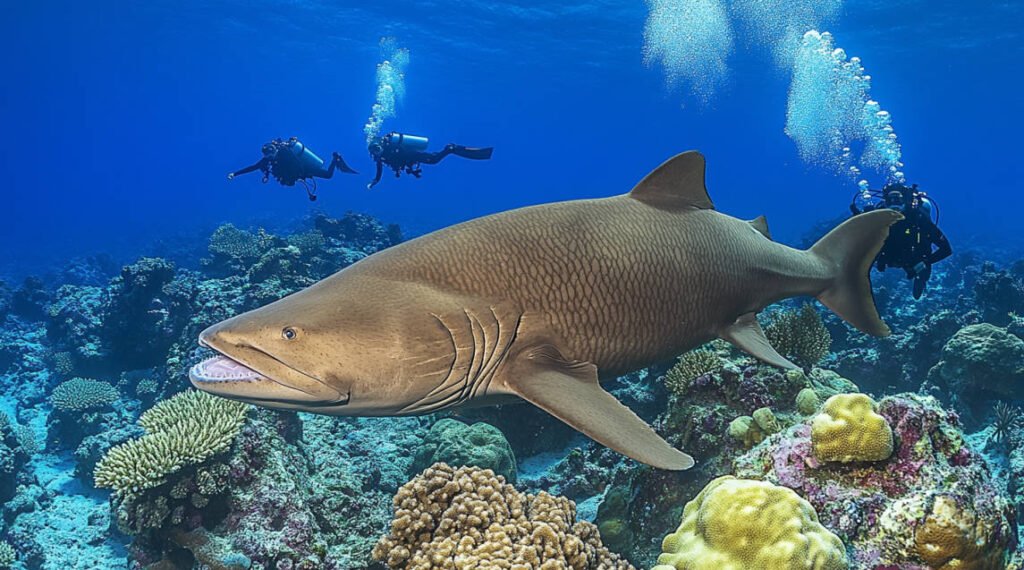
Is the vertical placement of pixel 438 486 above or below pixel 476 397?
below

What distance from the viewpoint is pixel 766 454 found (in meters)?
3.75

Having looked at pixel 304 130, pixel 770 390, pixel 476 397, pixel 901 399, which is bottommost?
pixel 476 397

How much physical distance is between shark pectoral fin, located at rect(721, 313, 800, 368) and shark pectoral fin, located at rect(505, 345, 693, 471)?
5.02 ft

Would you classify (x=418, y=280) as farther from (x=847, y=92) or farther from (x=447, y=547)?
(x=847, y=92)

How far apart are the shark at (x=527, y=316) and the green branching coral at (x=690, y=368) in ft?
4.35

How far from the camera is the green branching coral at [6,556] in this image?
690 centimetres

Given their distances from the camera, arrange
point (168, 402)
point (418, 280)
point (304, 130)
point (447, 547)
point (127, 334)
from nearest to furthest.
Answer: point (418, 280)
point (447, 547)
point (168, 402)
point (127, 334)
point (304, 130)

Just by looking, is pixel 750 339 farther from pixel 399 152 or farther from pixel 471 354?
pixel 399 152

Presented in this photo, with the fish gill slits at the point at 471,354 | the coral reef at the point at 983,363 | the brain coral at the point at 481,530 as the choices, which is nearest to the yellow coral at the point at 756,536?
the brain coral at the point at 481,530

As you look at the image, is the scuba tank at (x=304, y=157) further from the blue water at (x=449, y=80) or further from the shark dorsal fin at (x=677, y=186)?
the blue water at (x=449, y=80)

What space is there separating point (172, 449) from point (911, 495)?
5.67 metres

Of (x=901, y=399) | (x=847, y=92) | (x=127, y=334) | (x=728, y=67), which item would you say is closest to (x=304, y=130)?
(x=728, y=67)

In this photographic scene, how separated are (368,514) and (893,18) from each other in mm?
52236

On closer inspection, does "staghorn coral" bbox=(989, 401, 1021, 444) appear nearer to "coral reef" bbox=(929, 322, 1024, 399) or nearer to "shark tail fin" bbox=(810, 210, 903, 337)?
"coral reef" bbox=(929, 322, 1024, 399)
